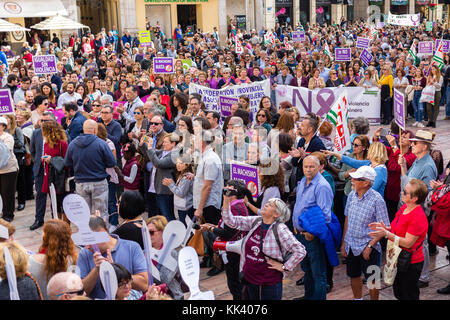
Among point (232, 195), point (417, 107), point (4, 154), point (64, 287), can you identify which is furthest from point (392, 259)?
point (417, 107)

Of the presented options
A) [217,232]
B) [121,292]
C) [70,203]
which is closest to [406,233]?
[217,232]

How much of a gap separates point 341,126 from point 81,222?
4.04 m

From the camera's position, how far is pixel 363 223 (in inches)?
212

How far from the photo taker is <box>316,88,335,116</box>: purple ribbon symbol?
12059 mm

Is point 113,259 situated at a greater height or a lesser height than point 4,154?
lesser

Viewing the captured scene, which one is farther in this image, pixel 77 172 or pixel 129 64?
pixel 129 64

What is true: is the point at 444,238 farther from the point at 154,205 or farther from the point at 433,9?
the point at 433,9

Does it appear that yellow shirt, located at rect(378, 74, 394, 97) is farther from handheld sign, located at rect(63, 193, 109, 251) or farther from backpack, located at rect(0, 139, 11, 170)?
handheld sign, located at rect(63, 193, 109, 251)

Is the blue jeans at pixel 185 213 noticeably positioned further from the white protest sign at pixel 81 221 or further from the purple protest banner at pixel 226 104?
the purple protest banner at pixel 226 104

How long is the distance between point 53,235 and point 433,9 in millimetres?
59482

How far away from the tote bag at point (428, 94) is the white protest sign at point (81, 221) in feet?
39.1

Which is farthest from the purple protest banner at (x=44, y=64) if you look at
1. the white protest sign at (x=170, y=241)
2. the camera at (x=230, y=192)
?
the white protest sign at (x=170, y=241)

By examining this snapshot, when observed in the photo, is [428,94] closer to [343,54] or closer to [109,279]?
[343,54]

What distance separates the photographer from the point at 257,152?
639 centimetres
